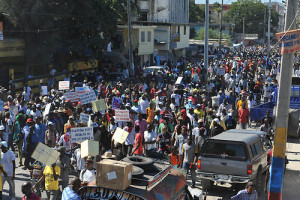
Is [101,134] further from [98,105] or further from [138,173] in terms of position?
[138,173]

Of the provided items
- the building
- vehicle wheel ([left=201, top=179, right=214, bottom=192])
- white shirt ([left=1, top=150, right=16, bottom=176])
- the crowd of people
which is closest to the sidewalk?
the crowd of people

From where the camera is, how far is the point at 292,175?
1395cm

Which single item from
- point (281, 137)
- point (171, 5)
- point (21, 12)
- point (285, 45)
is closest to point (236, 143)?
point (281, 137)

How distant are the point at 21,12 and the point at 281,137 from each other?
78.8ft

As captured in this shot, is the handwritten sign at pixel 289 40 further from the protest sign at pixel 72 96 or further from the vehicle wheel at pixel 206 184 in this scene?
the protest sign at pixel 72 96

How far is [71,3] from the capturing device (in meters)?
33.5

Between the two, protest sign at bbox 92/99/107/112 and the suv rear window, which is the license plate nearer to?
the suv rear window

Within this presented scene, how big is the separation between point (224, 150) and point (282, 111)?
188 centimetres

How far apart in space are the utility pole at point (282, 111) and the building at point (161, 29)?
36.9 m

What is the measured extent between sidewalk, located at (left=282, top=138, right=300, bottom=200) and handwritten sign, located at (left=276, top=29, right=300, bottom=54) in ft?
13.7

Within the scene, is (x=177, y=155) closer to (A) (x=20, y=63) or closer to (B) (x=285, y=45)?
(B) (x=285, y=45)

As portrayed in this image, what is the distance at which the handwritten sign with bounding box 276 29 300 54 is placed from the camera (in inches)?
371

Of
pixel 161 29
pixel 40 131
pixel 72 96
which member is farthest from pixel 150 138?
pixel 161 29

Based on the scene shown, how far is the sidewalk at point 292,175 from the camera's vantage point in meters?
12.2
